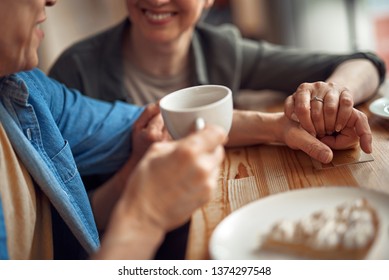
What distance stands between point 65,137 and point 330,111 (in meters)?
0.53

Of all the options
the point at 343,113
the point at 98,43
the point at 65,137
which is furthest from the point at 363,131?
the point at 98,43

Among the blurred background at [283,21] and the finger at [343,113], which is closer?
the finger at [343,113]

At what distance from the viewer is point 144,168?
60 centimetres

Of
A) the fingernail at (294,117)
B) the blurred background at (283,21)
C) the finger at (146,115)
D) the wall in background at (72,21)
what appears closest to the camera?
the fingernail at (294,117)

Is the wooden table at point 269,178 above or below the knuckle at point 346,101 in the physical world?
below

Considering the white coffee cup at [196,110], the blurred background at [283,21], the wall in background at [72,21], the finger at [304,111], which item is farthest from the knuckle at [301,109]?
the wall in background at [72,21]

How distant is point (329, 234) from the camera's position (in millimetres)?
569

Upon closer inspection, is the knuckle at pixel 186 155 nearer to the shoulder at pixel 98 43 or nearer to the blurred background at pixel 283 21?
the shoulder at pixel 98 43

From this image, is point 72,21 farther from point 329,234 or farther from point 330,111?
point 329,234

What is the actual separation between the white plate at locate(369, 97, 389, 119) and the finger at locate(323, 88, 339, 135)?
15cm

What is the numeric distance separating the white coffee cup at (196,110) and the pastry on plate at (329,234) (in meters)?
0.17

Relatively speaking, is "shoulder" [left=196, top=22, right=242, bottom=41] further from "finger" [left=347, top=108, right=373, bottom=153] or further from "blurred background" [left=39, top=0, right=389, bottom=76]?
"blurred background" [left=39, top=0, right=389, bottom=76]

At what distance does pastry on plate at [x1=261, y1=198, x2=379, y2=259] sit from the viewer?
56 centimetres

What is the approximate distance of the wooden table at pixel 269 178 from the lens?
0.70 m
